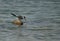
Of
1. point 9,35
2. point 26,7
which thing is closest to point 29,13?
point 26,7

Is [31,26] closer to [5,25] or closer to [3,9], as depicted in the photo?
[5,25]

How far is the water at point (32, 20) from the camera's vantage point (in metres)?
1.54

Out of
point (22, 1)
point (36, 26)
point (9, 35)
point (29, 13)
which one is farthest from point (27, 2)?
point (9, 35)

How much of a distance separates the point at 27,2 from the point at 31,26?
0.67m

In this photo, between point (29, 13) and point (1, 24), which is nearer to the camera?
point (1, 24)

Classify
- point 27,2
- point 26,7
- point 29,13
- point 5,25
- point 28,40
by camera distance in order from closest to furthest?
point 28,40 < point 5,25 < point 29,13 < point 26,7 < point 27,2

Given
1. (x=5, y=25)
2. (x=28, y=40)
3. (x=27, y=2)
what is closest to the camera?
(x=28, y=40)

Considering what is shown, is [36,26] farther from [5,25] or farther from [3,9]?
[3,9]

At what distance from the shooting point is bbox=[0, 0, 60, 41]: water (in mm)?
1543

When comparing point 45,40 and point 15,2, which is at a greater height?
point 15,2

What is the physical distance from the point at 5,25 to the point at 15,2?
2.28 feet

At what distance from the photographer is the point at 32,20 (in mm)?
1845

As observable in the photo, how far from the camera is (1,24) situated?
170 cm

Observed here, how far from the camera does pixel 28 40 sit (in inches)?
58.8
